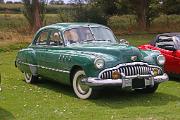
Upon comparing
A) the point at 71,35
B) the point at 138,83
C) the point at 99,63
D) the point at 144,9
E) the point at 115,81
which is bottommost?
the point at 144,9

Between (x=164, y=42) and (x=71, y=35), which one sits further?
(x=164, y=42)

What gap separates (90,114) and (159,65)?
2.57 meters

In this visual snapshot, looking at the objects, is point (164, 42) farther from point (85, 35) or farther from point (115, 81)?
point (115, 81)

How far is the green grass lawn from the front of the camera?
8414 mm

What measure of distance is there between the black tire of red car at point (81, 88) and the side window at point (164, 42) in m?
3.67

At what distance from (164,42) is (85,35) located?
3095 millimetres

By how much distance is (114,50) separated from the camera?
9891 mm

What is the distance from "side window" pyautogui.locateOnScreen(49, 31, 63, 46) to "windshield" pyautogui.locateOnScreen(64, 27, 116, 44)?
20cm

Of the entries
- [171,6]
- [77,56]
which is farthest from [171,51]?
[171,6]

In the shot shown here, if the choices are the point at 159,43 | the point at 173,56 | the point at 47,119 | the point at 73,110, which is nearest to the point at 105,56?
the point at 73,110

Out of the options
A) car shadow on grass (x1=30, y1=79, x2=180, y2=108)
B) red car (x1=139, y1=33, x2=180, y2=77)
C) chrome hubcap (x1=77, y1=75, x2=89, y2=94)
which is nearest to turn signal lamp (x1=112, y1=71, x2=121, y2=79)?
car shadow on grass (x1=30, y1=79, x2=180, y2=108)

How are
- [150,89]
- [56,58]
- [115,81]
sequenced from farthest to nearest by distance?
[56,58], [150,89], [115,81]

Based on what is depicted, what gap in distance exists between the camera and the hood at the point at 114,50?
977 centimetres

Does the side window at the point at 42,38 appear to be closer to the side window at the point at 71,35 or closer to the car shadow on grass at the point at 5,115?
the side window at the point at 71,35
